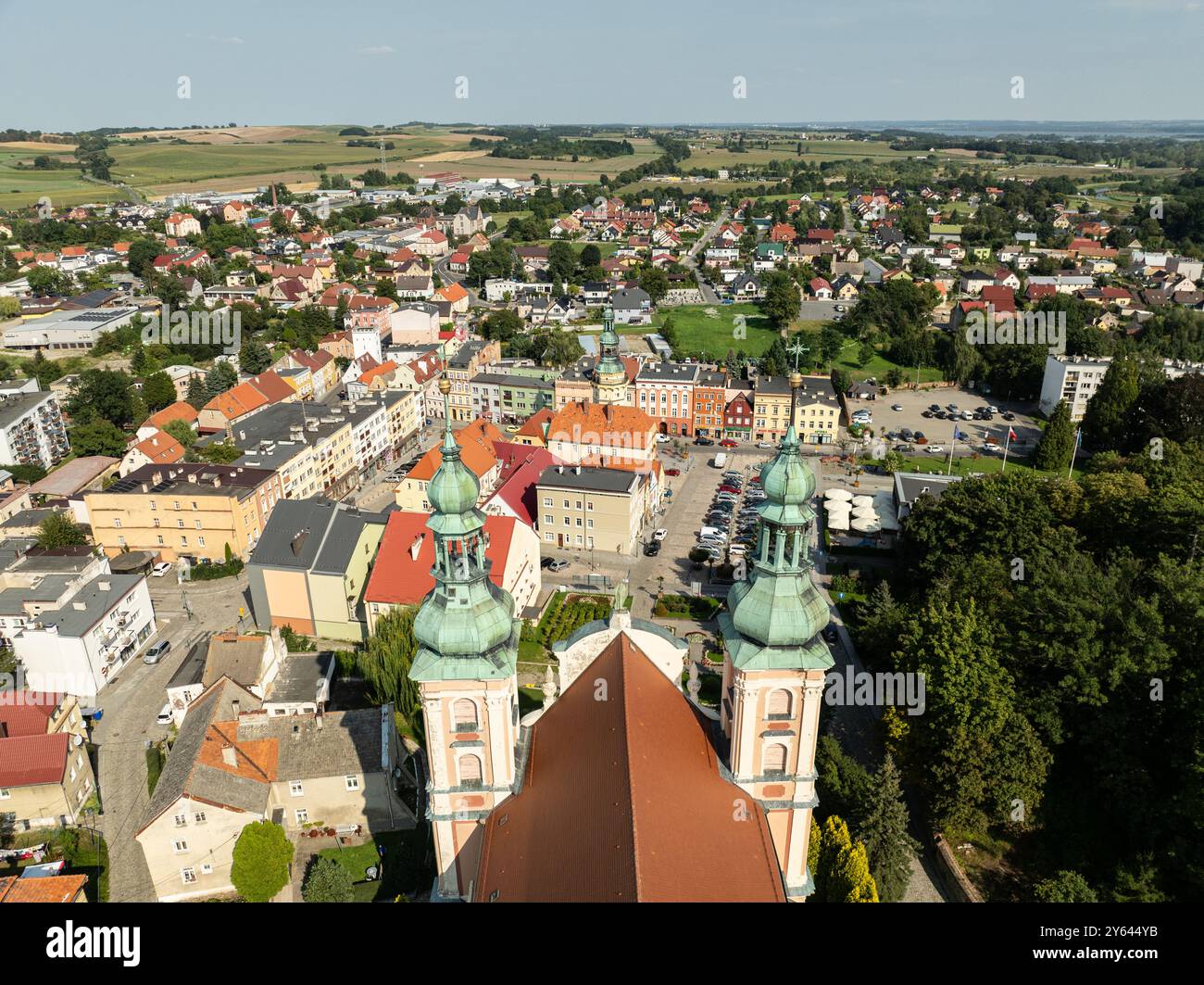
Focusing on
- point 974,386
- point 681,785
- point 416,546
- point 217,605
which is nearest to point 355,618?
point 416,546

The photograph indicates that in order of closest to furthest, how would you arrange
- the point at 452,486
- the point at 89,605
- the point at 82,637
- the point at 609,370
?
A: the point at 452,486
the point at 82,637
the point at 89,605
the point at 609,370

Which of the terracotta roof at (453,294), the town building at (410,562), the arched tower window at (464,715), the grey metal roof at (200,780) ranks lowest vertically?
the grey metal roof at (200,780)

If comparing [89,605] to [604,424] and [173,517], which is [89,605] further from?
[604,424]

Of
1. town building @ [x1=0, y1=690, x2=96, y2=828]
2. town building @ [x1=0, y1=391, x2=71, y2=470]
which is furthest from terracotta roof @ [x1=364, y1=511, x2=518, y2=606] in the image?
town building @ [x1=0, y1=391, x2=71, y2=470]

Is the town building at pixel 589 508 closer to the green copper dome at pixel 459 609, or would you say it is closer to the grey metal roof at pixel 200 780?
the grey metal roof at pixel 200 780

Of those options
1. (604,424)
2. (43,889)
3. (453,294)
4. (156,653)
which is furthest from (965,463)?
(453,294)

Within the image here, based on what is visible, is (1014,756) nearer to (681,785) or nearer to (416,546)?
(681,785)

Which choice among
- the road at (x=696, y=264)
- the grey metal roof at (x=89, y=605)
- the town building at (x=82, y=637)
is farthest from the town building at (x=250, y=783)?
the road at (x=696, y=264)

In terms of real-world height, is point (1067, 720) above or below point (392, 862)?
above
